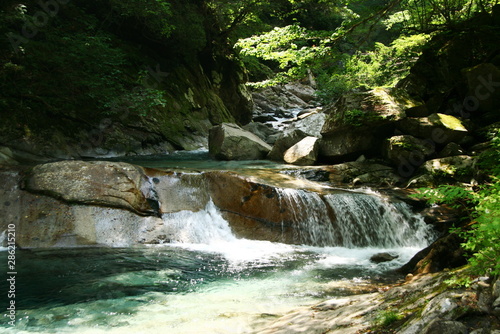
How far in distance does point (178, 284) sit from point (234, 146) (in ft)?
25.9

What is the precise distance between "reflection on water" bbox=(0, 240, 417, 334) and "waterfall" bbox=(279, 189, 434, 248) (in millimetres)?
369

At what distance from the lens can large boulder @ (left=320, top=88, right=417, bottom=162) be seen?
10.2 metres

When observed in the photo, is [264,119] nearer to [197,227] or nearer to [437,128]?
[437,128]

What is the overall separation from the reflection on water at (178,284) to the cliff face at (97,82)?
5.50 meters

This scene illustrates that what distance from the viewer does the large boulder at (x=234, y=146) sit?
1229cm

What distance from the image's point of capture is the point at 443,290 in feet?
8.18

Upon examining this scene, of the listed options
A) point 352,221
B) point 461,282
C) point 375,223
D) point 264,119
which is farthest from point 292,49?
point 264,119

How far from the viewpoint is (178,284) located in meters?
4.89

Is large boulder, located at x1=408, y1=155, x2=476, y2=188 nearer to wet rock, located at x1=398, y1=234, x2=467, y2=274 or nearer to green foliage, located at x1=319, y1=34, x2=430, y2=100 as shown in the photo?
green foliage, located at x1=319, y1=34, x2=430, y2=100

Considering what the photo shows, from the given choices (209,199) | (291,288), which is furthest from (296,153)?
(291,288)

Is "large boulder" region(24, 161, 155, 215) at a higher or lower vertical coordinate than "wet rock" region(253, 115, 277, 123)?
lower

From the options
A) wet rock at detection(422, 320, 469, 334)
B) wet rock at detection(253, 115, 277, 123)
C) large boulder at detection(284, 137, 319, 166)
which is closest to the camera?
wet rock at detection(422, 320, 469, 334)

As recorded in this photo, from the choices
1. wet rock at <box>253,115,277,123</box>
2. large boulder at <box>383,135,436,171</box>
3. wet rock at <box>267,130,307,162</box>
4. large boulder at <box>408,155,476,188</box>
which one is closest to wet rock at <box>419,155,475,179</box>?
large boulder at <box>408,155,476,188</box>

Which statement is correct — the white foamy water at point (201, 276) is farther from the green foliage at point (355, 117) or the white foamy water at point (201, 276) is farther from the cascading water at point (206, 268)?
the green foliage at point (355, 117)
